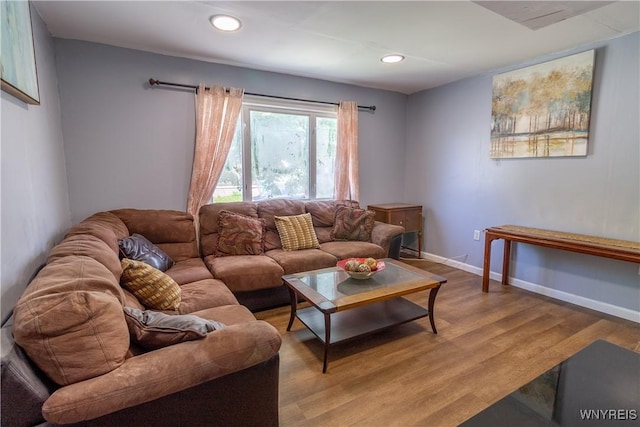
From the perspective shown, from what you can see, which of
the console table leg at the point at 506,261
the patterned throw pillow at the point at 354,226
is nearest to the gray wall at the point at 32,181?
the patterned throw pillow at the point at 354,226

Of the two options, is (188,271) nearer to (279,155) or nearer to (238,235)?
(238,235)

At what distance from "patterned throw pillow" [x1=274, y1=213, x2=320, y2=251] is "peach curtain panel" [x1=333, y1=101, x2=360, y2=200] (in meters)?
0.89

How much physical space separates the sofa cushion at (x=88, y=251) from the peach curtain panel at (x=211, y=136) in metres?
1.44

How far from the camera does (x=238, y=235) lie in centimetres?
299

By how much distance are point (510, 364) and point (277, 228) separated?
228 centimetres

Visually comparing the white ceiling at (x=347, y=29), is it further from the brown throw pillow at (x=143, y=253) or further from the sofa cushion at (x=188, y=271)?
the sofa cushion at (x=188, y=271)

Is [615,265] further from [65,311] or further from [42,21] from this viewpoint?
[42,21]

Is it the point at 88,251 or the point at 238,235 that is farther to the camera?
the point at 238,235

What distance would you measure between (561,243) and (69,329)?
130 inches

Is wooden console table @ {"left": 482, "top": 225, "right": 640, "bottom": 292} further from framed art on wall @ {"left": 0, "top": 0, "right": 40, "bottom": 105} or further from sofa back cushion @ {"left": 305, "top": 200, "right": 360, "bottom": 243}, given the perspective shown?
framed art on wall @ {"left": 0, "top": 0, "right": 40, "bottom": 105}

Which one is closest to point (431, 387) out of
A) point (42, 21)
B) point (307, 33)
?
point (307, 33)

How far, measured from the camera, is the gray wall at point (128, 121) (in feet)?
8.89

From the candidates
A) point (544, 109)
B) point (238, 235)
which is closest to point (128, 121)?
point (238, 235)

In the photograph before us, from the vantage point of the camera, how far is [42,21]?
2.29m
